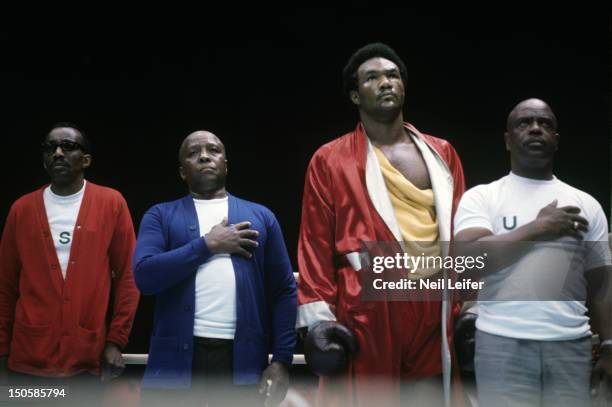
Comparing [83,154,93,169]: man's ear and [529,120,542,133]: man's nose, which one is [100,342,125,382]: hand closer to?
[83,154,93,169]: man's ear

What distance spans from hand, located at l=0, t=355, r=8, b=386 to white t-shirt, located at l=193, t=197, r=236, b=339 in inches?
31.0

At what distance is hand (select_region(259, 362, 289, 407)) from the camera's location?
2736 millimetres

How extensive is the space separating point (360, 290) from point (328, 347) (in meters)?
0.23

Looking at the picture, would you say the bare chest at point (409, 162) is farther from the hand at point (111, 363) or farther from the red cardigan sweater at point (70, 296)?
the hand at point (111, 363)

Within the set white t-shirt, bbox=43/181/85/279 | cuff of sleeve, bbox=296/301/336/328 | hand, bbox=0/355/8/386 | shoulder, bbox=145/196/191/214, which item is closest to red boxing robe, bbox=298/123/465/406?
cuff of sleeve, bbox=296/301/336/328

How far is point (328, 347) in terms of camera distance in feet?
8.57

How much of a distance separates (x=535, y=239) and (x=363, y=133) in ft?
2.30

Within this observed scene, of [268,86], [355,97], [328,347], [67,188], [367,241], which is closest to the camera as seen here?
[328,347]

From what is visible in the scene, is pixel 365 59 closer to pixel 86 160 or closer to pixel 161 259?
pixel 161 259

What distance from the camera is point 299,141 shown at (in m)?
3.13

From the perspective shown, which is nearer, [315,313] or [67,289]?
A: [315,313]

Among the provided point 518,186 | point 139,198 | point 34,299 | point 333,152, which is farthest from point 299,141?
point 34,299

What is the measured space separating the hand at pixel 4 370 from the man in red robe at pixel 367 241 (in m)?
1.15

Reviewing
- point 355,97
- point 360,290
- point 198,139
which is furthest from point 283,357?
point 355,97
